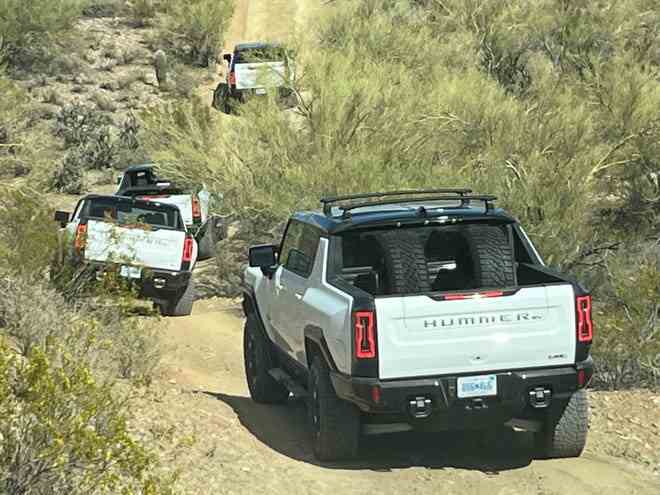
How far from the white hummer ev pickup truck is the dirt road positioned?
0.82 feet

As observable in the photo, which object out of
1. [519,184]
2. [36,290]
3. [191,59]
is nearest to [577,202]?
[519,184]

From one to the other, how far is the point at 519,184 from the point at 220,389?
27.9 ft

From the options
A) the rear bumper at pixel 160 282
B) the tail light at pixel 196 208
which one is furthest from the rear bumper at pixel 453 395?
the tail light at pixel 196 208

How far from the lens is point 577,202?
18.2m

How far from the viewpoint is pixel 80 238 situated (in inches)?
535

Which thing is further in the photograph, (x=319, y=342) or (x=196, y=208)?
(x=196, y=208)

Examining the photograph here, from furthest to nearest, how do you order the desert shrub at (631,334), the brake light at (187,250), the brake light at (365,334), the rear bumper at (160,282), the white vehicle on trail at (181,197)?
1. the white vehicle on trail at (181,197)
2. the brake light at (187,250)
3. the rear bumper at (160,282)
4. the desert shrub at (631,334)
5. the brake light at (365,334)

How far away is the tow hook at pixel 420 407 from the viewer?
689 centimetres

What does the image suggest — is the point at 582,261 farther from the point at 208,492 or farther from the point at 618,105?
the point at 208,492

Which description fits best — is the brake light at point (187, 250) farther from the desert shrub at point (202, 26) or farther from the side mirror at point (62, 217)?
the desert shrub at point (202, 26)

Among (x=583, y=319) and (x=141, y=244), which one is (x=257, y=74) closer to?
(x=141, y=244)

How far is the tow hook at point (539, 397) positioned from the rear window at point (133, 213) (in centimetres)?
861

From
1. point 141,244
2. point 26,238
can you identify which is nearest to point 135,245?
point 141,244

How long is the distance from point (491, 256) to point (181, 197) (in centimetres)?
1210
